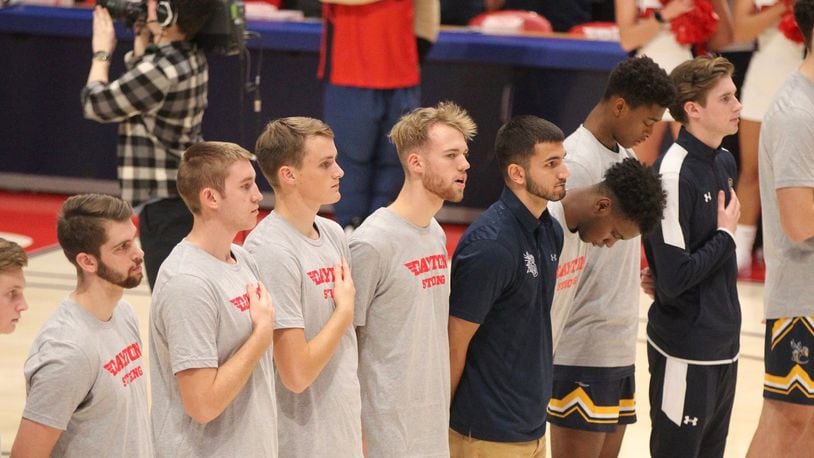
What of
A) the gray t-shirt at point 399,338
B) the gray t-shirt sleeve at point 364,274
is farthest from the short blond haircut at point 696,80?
the gray t-shirt sleeve at point 364,274

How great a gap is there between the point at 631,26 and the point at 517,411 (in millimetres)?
4778

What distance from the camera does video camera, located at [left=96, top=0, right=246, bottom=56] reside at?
6141 mm

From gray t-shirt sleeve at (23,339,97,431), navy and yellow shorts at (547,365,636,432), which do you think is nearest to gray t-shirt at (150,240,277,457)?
gray t-shirt sleeve at (23,339,97,431)

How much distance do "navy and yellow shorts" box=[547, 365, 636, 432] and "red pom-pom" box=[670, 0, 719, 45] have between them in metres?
4.05

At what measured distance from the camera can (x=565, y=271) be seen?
4.82 meters

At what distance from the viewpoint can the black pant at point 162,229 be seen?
5918mm

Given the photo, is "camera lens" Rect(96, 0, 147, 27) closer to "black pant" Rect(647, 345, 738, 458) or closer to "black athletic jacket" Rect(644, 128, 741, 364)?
"black athletic jacket" Rect(644, 128, 741, 364)

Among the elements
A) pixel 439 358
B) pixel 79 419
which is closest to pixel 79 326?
pixel 79 419

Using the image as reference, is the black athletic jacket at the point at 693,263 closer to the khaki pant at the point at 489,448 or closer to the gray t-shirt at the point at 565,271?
the gray t-shirt at the point at 565,271

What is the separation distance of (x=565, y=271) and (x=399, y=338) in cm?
81

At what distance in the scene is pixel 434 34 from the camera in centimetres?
887

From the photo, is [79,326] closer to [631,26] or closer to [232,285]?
[232,285]

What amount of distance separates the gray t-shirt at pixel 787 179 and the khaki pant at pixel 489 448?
1.17 m

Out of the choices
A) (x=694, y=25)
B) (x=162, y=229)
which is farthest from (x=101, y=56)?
(x=694, y=25)
